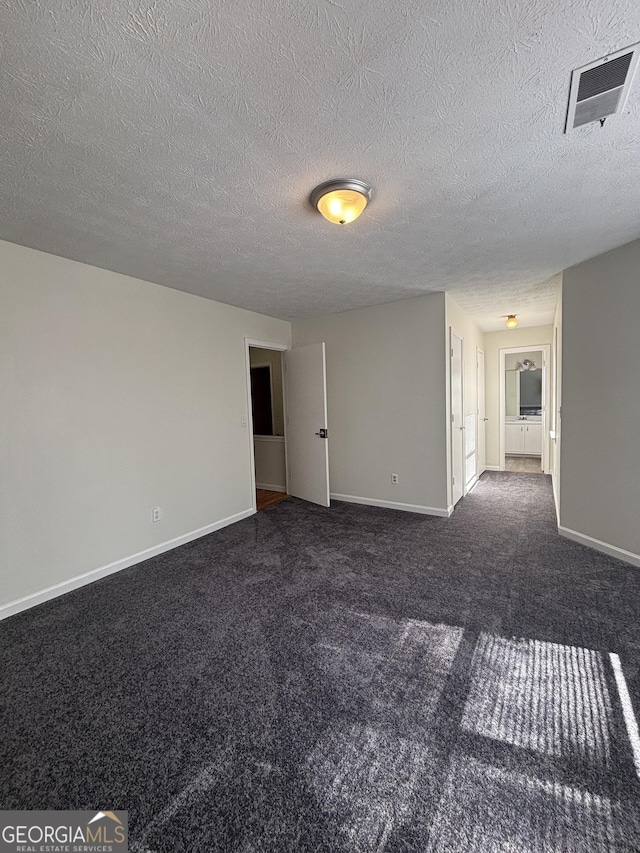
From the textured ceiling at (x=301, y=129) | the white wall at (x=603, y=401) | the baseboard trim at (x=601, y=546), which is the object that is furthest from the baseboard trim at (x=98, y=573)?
the white wall at (x=603, y=401)

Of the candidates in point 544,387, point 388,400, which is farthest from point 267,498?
point 544,387

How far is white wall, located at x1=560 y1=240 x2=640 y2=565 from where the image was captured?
284 centimetres

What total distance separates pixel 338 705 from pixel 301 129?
251 cm

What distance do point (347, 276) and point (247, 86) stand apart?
2.12 metres

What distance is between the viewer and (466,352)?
5.00m

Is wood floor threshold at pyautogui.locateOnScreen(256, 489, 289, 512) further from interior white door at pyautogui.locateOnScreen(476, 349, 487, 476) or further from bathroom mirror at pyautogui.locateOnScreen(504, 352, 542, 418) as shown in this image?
bathroom mirror at pyautogui.locateOnScreen(504, 352, 542, 418)

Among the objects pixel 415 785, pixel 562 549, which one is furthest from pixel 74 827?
pixel 562 549

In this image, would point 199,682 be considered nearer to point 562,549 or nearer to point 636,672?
point 636,672

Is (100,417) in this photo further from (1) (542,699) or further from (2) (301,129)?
(1) (542,699)

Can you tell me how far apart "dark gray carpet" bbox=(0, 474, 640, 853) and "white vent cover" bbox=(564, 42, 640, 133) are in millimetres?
2484

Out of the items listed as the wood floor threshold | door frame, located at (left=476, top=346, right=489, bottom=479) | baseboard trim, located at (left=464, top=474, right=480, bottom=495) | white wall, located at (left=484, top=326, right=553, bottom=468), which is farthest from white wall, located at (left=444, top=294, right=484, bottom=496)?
the wood floor threshold

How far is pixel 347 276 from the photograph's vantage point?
3.36 m

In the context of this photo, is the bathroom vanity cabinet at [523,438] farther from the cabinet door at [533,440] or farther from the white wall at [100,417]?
the white wall at [100,417]

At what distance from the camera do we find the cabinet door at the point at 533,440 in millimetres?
7469
